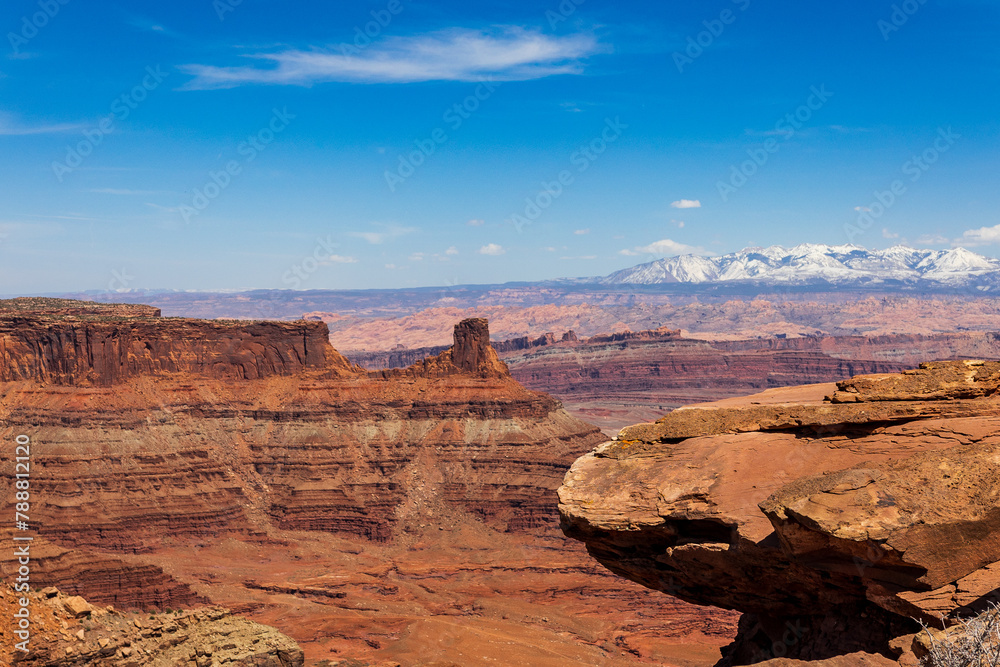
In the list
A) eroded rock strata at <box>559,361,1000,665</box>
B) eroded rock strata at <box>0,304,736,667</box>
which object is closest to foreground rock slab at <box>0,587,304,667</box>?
eroded rock strata at <box>559,361,1000,665</box>

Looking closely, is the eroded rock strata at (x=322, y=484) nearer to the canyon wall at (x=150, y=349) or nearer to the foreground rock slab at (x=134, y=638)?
the canyon wall at (x=150, y=349)

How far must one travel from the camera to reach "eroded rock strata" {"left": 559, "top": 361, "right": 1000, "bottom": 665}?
1205 cm

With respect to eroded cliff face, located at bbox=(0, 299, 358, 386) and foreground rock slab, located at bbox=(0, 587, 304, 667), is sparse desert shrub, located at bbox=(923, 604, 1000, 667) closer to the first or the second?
foreground rock slab, located at bbox=(0, 587, 304, 667)

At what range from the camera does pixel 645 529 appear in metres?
15.8

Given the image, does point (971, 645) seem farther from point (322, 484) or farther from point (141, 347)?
point (141, 347)

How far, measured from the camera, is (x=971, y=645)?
10203 millimetres

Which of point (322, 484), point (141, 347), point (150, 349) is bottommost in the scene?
point (322, 484)

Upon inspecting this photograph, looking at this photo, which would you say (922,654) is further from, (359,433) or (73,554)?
(359,433)

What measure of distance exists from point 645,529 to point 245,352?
8676 cm

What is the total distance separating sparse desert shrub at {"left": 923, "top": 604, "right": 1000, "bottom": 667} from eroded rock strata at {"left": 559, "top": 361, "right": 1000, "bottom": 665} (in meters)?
1.01

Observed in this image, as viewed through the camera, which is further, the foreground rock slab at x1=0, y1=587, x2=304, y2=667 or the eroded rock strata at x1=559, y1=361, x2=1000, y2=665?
the foreground rock slab at x1=0, y1=587, x2=304, y2=667

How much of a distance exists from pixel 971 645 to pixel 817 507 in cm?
285

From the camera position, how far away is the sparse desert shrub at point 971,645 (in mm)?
10078

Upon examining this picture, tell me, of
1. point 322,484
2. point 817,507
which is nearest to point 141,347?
point 322,484
